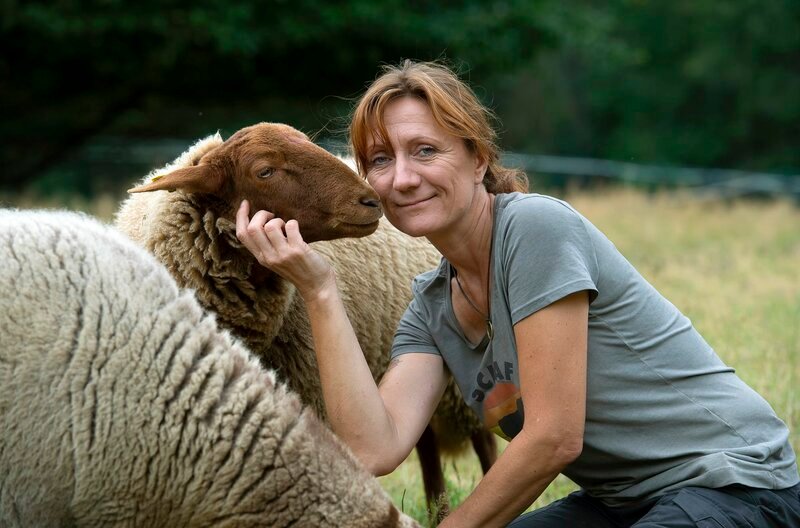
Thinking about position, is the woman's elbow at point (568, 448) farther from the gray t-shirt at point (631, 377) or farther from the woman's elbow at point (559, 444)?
the gray t-shirt at point (631, 377)

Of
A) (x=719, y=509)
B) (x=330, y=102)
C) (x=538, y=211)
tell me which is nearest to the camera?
(x=719, y=509)

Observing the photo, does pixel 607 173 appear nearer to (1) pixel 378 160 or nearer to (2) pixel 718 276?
(2) pixel 718 276

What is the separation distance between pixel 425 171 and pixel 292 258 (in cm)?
48

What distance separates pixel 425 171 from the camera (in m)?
3.31

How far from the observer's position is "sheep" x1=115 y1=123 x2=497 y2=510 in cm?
394

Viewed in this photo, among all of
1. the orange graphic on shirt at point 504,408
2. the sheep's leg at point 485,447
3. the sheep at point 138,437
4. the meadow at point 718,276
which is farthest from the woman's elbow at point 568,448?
the sheep's leg at point 485,447

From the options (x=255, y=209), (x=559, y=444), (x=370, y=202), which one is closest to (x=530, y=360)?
(x=559, y=444)

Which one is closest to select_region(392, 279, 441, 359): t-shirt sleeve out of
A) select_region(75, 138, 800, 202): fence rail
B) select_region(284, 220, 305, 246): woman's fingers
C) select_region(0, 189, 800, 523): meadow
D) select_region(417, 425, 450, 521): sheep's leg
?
select_region(284, 220, 305, 246): woman's fingers

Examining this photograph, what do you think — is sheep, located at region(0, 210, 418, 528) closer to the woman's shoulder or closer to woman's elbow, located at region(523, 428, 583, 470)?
woman's elbow, located at region(523, 428, 583, 470)

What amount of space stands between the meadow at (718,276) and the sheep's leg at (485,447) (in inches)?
4.4

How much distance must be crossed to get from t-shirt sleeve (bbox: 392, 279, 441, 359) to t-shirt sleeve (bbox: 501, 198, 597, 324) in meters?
0.51

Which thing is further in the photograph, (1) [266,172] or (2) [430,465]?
(2) [430,465]

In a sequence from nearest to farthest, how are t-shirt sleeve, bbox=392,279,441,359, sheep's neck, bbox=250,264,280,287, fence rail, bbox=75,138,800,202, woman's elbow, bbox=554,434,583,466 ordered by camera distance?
woman's elbow, bbox=554,434,583,466 → t-shirt sleeve, bbox=392,279,441,359 → sheep's neck, bbox=250,264,280,287 → fence rail, bbox=75,138,800,202

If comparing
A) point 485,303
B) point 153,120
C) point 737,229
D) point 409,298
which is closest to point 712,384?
point 485,303
